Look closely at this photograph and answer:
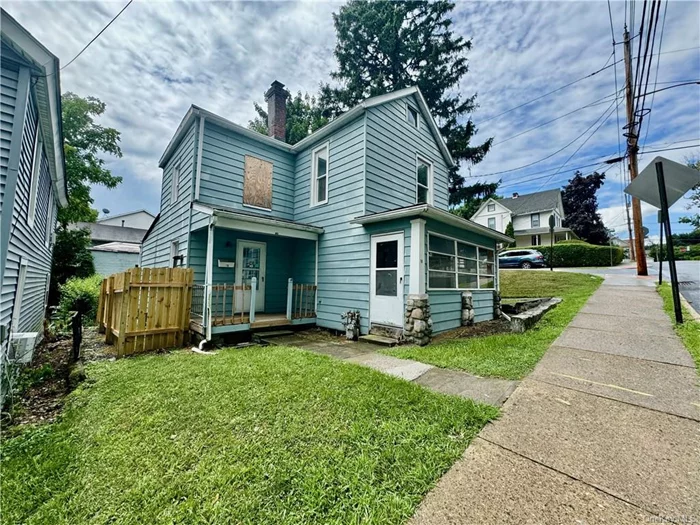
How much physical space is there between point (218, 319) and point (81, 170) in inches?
637

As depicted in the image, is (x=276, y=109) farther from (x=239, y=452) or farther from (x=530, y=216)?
(x=530, y=216)

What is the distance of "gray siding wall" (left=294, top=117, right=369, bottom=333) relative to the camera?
7305 millimetres

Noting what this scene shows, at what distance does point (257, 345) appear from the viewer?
20.7 feet

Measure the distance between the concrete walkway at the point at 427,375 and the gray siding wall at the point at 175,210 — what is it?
4.72 meters

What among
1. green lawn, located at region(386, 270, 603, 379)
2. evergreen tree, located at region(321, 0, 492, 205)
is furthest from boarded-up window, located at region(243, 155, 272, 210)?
evergreen tree, located at region(321, 0, 492, 205)

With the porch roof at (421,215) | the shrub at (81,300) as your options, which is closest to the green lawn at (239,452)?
the porch roof at (421,215)

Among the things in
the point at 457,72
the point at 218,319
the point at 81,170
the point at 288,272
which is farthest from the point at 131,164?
the point at 457,72

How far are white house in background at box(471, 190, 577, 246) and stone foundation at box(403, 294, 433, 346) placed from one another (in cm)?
2904

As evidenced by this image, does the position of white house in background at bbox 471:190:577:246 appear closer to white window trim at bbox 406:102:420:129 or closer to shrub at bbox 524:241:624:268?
shrub at bbox 524:241:624:268

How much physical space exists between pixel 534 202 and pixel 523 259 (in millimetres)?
16141

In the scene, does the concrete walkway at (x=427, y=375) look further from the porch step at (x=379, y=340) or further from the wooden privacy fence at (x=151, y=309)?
the wooden privacy fence at (x=151, y=309)

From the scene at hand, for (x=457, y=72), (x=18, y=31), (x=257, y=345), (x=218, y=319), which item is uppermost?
(x=457, y=72)

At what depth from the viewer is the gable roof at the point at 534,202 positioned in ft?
104

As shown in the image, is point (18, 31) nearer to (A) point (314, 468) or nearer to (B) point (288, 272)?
(A) point (314, 468)
